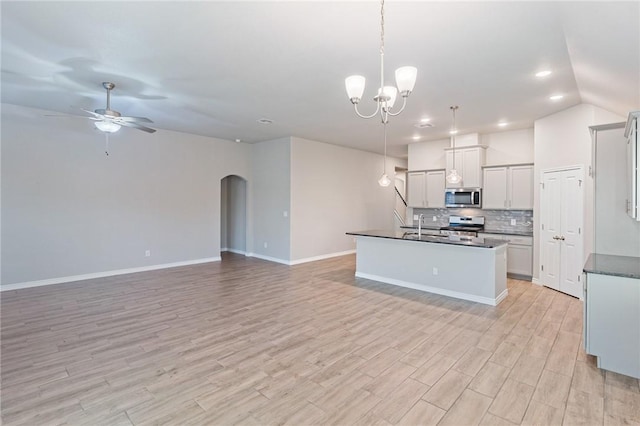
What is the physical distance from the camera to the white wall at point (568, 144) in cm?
464

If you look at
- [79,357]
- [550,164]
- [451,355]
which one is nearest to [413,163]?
[550,164]

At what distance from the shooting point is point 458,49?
309 centimetres

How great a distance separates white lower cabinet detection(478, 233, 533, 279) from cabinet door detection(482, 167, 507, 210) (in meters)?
0.84

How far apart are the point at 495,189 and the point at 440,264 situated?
2806 mm

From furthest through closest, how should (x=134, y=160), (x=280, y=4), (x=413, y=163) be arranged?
(x=413, y=163) → (x=134, y=160) → (x=280, y=4)

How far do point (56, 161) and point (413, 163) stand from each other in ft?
24.7

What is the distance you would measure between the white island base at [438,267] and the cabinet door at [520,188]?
2.02m

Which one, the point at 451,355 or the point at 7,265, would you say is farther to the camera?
the point at 7,265

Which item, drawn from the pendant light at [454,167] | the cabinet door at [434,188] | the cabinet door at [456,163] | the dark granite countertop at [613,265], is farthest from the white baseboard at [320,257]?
the dark granite countertop at [613,265]

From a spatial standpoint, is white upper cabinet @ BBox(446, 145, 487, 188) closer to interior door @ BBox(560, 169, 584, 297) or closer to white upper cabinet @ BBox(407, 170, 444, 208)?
white upper cabinet @ BBox(407, 170, 444, 208)

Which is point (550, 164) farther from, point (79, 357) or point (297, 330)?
point (79, 357)

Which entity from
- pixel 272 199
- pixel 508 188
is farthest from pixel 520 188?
pixel 272 199

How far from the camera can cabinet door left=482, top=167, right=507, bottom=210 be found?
6582 millimetres

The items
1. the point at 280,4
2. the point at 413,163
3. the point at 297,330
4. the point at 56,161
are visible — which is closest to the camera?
the point at 280,4
